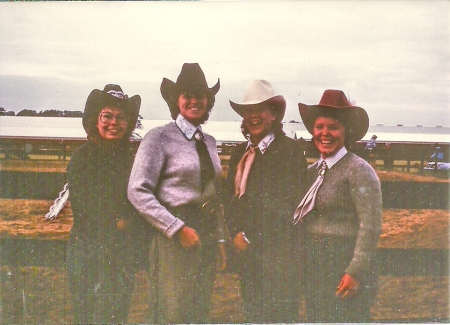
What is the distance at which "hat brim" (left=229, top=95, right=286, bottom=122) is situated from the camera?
14.1 feet

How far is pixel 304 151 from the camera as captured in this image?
4.27m

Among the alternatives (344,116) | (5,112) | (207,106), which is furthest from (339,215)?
(5,112)

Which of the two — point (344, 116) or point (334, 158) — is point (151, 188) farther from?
point (344, 116)

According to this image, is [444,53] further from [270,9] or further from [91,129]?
[91,129]

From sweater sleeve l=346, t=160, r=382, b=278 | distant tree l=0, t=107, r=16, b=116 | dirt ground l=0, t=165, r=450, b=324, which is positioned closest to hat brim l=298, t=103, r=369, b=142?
A: sweater sleeve l=346, t=160, r=382, b=278

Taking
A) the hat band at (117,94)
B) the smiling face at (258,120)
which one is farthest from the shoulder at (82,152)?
the smiling face at (258,120)

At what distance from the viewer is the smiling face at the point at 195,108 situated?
429 cm

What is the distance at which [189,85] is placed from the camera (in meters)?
4.31

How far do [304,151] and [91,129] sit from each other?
1.76m

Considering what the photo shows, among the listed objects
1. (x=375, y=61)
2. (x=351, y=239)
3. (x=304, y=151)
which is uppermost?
(x=375, y=61)

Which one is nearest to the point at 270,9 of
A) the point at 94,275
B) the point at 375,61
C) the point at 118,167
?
the point at 375,61

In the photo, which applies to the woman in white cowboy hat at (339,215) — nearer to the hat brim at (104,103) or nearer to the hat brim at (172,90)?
the hat brim at (172,90)

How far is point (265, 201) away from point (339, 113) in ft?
3.10

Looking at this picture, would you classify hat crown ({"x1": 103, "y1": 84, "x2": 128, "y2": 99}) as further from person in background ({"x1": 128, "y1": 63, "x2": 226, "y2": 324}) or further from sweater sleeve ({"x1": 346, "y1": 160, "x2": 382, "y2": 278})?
sweater sleeve ({"x1": 346, "y1": 160, "x2": 382, "y2": 278})
